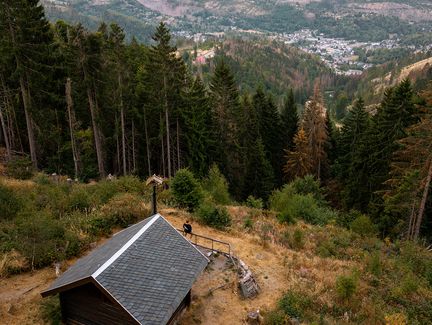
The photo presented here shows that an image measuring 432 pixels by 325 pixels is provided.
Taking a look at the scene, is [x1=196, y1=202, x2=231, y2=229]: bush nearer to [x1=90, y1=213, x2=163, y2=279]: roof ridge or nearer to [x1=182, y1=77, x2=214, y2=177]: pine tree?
→ [x1=90, y1=213, x2=163, y2=279]: roof ridge

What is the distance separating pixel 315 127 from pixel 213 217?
84.5 ft

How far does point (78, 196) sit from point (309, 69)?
191 metres

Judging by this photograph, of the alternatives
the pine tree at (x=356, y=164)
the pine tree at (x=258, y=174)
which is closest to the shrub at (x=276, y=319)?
the pine tree at (x=356, y=164)

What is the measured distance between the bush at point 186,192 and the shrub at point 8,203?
28.7 feet

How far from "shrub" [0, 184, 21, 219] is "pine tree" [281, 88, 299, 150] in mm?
35438

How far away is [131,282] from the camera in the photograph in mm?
11859

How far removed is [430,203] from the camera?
104ft

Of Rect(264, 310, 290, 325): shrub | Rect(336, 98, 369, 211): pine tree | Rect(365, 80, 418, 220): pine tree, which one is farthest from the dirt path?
Rect(336, 98, 369, 211): pine tree

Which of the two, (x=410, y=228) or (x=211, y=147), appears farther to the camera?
(x=211, y=147)

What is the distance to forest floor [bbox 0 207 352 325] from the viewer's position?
14.2 m

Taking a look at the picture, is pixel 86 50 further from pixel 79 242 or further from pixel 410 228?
pixel 410 228

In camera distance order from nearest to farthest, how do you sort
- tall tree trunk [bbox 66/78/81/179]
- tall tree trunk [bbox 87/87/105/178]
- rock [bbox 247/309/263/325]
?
rock [bbox 247/309/263/325] < tall tree trunk [bbox 66/78/81/179] < tall tree trunk [bbox 87/87/105/178]

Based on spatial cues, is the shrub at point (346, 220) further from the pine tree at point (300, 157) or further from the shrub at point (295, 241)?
the pine tree at point (300, 157)

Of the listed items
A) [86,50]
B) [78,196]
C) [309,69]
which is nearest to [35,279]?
[78,196]
